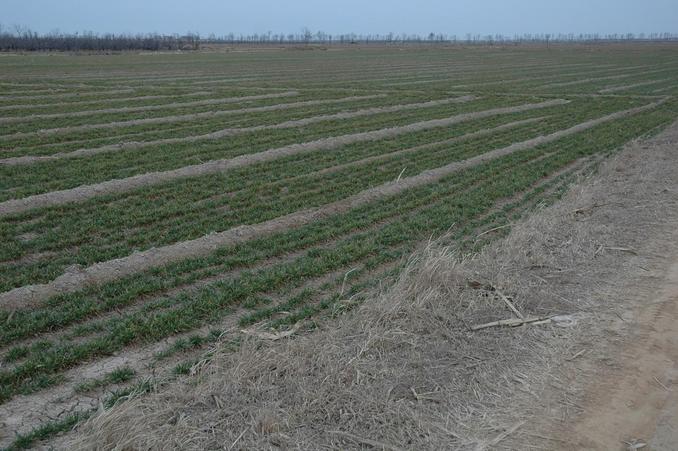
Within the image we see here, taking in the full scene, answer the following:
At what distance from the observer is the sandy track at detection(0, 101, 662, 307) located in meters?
8.29

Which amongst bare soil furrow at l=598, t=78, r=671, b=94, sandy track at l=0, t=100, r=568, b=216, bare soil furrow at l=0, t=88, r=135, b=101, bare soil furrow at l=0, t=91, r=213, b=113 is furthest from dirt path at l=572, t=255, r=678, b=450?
bare soil furrow at l=598, t=78, r=671, b=94

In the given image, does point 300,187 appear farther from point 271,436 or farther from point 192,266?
point 271,436

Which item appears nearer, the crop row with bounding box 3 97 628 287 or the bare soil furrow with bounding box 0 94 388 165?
the crop row with bounding box 3 97 628 287

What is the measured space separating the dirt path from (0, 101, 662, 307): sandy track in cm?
647

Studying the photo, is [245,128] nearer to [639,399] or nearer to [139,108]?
[139,108]

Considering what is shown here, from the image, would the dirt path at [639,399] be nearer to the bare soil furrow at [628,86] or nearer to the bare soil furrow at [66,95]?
the bare soil furrow at [66,95]

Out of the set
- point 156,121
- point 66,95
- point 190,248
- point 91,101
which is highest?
point 66,95

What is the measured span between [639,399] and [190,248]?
23.0 feet

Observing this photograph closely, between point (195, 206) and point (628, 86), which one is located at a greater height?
point (628, 86)

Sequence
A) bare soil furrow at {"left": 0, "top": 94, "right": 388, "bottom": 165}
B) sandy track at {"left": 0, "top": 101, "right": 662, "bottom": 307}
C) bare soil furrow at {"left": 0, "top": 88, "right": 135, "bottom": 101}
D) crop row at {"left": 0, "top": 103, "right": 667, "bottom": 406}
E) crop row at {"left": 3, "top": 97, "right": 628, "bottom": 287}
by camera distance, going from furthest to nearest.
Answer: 1. bare soil furrow at {"left": 0, "top": 88, "right": 135, "bottom": 101}
2. bare soil furrow at {"left": 0, "top": 94, "right": 388, "bottom": 165}
3. crop row at {"left": 3, "top": 97, "right": 628, "bottom": 287}
4. sandy track at {"left": 0, "top": 101, "right": 662, "bottom": 307}
5. crop row at {"left": 0, "top": 103, "right": 667, "bottom": 406}

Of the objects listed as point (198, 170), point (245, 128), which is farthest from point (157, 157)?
point (245, 128)

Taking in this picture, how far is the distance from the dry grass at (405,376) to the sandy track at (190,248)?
3.52 m

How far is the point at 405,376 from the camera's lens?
609 centimetres

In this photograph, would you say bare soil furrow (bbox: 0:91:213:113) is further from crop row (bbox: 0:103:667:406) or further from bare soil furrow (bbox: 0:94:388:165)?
crop row (bbox: 0:103:667:406)
